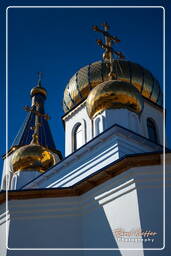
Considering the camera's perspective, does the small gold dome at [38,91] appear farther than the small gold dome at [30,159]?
Yes

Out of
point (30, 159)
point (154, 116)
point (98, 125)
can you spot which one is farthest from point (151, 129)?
point (30, 159)

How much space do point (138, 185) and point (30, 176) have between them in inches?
246

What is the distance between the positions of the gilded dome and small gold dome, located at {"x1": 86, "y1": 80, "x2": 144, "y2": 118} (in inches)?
92.1

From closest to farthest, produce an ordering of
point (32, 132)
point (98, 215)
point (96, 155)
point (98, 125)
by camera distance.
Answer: point (98, 215) < point (96, 155) < point (98, 125) < point (32, 132)

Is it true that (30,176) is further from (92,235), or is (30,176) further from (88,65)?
(92,235)

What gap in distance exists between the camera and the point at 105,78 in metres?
11.6

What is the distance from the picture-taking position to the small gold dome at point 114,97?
30.0 feet

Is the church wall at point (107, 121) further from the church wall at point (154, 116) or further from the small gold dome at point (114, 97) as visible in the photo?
the small gold dome at point (114, 97)

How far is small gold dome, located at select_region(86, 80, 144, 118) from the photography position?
915 centimetres

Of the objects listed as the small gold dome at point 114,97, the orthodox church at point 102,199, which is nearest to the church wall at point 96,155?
the orthodox church at point 102,199

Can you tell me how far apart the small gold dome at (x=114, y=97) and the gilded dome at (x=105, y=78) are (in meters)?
2.34

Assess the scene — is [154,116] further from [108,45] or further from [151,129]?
[108,45]

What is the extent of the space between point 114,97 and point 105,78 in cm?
252

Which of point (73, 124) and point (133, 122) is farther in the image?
point (73, 124)
